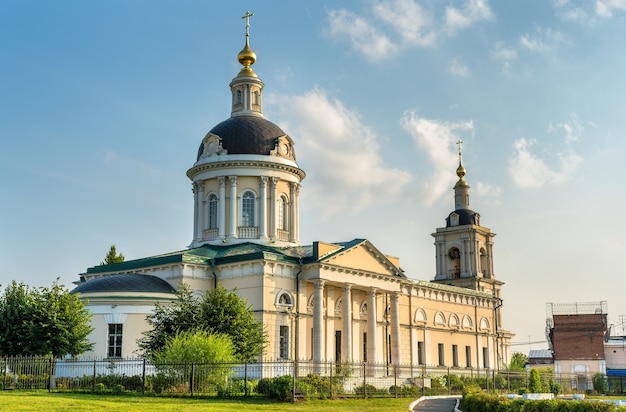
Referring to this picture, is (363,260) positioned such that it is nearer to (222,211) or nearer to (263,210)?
(263,210)

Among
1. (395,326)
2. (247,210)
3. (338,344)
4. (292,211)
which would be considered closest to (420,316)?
(395,326)

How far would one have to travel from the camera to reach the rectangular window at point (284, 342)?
4081 centimetres

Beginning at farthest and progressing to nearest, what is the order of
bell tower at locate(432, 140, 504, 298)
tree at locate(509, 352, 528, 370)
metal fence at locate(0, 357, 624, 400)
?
bell tower at locate(432, 140, 504, 298)
tree at locate(509, 352, 528, 370)
metal fence at locate(0, 357, 624, 400)

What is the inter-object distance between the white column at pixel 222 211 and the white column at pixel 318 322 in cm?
722

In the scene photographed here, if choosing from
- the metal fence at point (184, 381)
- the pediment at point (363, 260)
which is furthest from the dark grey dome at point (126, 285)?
the pediment at point (363, 260)

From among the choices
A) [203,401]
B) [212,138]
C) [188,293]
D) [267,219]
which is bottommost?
[203,401]

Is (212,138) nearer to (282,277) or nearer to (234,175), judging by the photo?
(234,175)

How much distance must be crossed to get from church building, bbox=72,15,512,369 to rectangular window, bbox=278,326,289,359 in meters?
0.05

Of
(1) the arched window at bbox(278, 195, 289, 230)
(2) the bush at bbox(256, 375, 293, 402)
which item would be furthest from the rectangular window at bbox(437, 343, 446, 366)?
(2) the bush at bbox(256, 375, 293, 402)

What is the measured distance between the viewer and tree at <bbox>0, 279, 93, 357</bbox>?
3328 centimetres

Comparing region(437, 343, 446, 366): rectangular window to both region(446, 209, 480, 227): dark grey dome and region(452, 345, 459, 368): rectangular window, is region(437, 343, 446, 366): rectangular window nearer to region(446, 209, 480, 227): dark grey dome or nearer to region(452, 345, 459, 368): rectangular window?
region(452, 345, 459, 368): rectangular window

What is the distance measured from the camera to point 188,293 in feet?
115

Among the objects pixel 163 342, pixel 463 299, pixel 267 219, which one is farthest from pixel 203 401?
pixel 463 299

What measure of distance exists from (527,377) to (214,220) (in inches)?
773
